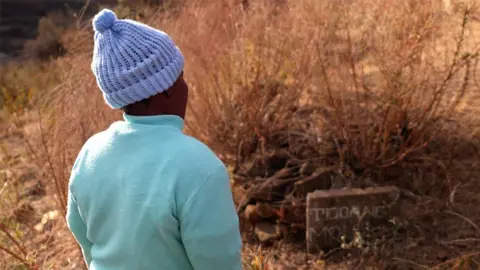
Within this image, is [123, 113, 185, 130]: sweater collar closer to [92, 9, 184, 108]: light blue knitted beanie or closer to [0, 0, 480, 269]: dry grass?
[92, 9, 184, 108]: light blue knitted beanie

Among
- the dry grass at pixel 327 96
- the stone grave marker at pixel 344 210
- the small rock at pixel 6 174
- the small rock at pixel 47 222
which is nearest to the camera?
the stone grave marker at pixel 344 210

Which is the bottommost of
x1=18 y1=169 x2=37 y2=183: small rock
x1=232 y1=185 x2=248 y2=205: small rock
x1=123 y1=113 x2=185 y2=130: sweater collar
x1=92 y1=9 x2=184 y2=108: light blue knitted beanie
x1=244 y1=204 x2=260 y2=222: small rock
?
x1=18 y1=169 x2=37 y2=183: small rock

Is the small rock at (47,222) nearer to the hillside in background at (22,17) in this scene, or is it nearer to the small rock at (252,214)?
the small rock at (252,214)

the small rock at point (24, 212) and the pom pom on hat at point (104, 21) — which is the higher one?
the pom pom on hat at point (104, 21)

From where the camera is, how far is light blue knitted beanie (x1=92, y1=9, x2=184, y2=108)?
1.62 metres

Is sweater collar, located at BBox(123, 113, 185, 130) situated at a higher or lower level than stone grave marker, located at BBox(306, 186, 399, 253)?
higher

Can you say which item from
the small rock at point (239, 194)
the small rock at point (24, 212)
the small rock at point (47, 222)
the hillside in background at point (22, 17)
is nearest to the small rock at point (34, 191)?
the small rock at point (24, 212)

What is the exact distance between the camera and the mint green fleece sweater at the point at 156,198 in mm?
1543

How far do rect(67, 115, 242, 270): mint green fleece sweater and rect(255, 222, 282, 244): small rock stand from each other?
2.17 metres

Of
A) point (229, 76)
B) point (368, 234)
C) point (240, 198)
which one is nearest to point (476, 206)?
point (368, 234)

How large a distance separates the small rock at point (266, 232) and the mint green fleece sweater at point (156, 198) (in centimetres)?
217

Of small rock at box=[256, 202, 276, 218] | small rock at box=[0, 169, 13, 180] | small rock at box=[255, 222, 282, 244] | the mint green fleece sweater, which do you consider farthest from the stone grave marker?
small rock at box=[0, 169, 13, 180]

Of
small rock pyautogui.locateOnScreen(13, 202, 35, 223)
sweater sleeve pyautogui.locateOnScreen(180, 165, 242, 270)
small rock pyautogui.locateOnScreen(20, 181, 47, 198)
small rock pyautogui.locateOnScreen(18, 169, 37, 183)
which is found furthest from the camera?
small rock pyautogui.locateOnScreen(18, 169, 37, 183)

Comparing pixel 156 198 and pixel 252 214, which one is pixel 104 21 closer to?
pixel 156 198
